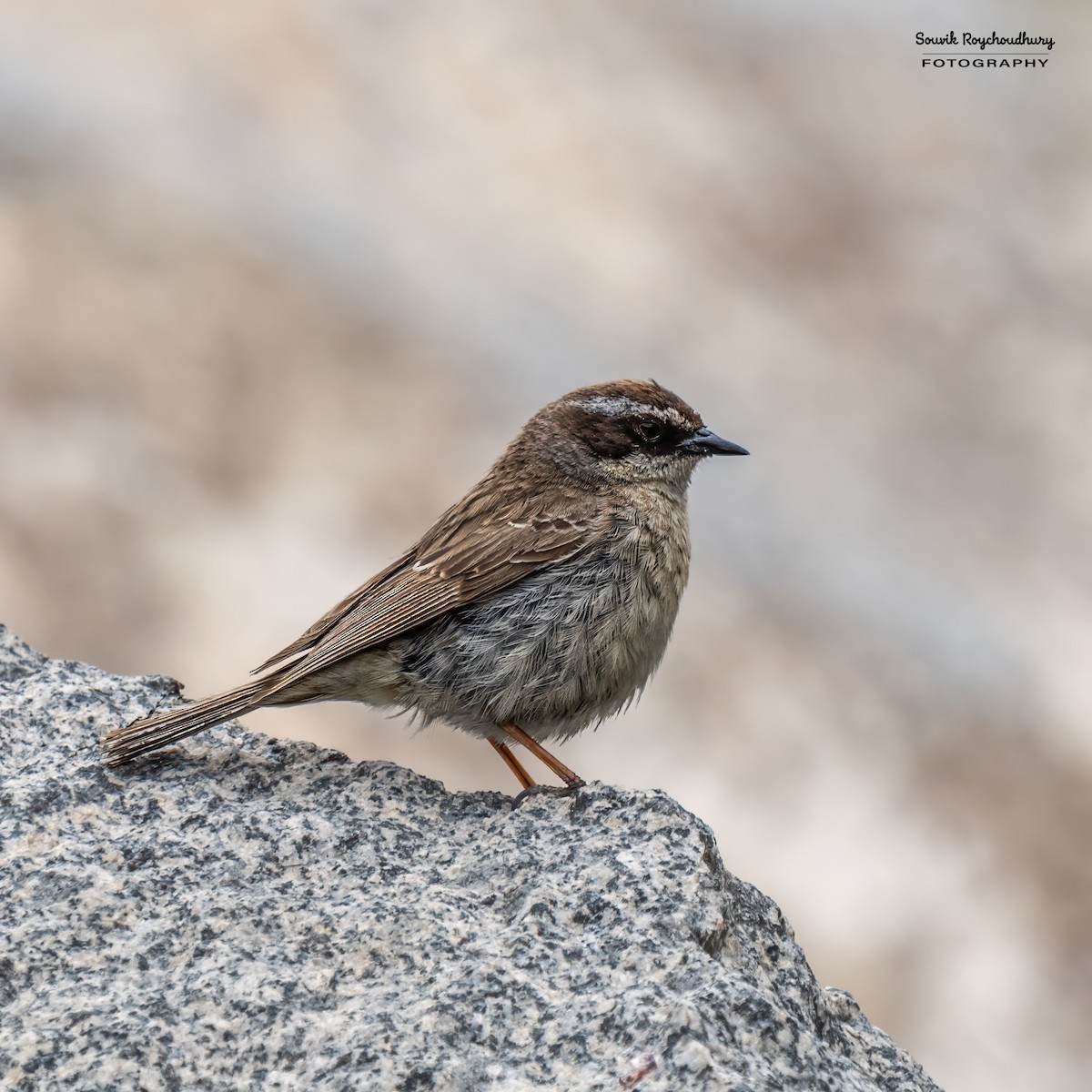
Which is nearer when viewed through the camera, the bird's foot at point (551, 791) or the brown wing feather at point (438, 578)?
the bird's foot at point (551, 791)

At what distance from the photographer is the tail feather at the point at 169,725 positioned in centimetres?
432

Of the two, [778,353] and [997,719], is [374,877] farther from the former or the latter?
[778,353]

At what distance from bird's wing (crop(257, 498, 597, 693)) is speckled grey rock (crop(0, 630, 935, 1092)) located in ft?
1.70

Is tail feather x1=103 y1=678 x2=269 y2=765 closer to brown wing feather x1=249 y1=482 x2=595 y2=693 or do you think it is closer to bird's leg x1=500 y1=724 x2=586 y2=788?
brown wing feather x1=249 y1=482 x2=595 y2=693

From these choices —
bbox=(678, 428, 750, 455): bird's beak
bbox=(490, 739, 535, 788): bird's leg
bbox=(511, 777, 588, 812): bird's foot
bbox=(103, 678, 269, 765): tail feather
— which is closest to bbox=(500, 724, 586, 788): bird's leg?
bbox=(490, 739, 535, 788): bird's leg

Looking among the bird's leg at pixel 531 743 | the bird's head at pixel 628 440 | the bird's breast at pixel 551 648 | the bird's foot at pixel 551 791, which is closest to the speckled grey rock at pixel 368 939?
the bird's foot at pixel 551 791

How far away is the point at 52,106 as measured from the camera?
11.8 metres

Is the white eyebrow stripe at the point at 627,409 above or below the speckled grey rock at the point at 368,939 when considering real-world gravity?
above

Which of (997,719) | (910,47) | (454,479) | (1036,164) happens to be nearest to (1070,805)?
(997,719)

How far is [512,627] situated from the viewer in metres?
5.06

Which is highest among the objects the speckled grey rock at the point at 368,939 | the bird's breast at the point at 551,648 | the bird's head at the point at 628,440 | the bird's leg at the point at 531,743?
the bird's head at the point at 628,440

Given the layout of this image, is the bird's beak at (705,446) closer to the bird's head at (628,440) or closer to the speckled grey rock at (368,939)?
the bird's head at (628,440)

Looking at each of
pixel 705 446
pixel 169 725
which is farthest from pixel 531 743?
pixel 705 446

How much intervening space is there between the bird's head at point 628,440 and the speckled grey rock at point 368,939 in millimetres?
1709
